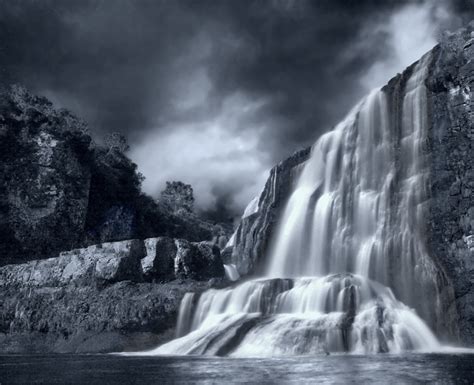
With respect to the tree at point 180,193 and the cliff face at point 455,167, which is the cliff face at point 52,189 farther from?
the tree at point 180,193

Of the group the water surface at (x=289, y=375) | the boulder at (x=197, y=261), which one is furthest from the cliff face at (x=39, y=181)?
the water surface at (x=289, y=375)

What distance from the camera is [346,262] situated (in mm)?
29016

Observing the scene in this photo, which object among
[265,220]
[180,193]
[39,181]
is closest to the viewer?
[265,220]

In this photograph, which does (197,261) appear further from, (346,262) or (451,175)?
(451,175)

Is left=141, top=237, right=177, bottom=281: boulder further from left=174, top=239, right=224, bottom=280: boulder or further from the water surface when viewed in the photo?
the water surface

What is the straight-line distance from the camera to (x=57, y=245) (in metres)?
40.1

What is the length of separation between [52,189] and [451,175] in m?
32.4

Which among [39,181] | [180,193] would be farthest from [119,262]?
[180,193]

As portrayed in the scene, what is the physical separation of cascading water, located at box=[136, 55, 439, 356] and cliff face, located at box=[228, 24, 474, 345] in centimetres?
63

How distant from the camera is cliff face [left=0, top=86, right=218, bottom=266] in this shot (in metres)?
39.7

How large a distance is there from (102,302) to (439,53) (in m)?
25.9

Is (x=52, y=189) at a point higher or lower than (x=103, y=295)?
higher

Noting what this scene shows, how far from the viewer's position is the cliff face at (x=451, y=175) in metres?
22.2

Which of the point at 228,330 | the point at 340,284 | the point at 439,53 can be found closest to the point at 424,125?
the point at 439,53
